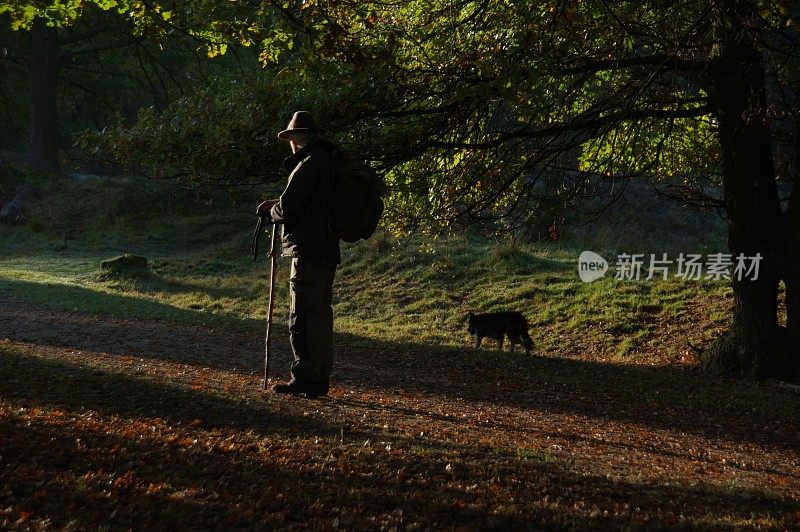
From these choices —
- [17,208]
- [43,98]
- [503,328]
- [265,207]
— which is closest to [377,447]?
[265,207]

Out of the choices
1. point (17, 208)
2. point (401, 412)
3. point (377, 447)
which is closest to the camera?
point (377, 447)

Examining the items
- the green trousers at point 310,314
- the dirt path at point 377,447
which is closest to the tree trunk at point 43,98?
the dirt path at point 377,447

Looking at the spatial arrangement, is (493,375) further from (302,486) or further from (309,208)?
(302,486)

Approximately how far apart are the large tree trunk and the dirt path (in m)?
0.80

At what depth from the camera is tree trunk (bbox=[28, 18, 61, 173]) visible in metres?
37.1

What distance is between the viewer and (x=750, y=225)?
12328mm

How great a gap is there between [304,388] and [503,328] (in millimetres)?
7322

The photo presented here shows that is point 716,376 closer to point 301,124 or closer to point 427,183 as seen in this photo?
point 427,183

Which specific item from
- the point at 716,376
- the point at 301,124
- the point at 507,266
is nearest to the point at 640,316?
the point at 716,376

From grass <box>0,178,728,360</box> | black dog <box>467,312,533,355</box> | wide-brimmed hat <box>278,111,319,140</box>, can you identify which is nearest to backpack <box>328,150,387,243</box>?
wide-brimmed hat <box>278,111,319,140</box>

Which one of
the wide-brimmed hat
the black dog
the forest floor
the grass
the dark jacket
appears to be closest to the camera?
the forest floor

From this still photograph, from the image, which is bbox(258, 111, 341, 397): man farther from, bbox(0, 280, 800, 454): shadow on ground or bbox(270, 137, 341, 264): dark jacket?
bbox(0, 280, 800, 454): shadow on ground

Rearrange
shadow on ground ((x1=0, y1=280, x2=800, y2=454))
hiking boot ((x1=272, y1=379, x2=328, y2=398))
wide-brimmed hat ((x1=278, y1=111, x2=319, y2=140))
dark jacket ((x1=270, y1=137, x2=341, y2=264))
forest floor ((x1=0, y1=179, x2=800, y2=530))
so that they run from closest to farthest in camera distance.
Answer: forest floor ((x1=0, y1=179, x2=800, y2=530)), dark jacket ((x1=270, y1=137, x2=341, y2=264)), wide-brimmed hat ((x1=278, y1=111, x2=319, y2=140)), hiking boot ((x1=272, y1=379, x2=328, y2=398)), shadow on ground ((x1=0, y1=280, x2=800, y2=454))

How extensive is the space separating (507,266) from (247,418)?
15.1 m
